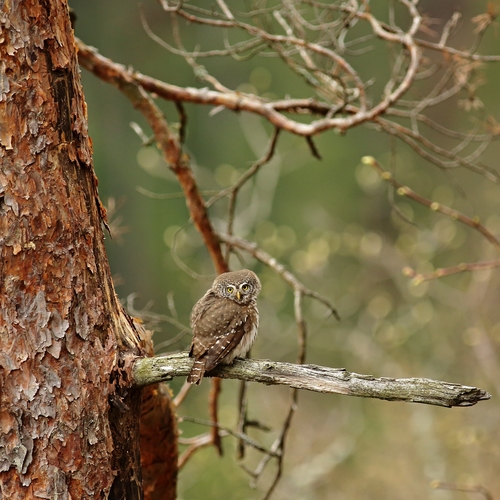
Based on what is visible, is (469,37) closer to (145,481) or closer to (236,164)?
(236,164)

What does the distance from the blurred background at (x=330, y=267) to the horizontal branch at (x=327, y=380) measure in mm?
1638

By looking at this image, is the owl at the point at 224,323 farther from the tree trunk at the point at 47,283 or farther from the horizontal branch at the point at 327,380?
the tree trunk at the point at 47,283

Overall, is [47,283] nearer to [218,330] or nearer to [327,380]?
[218,330]

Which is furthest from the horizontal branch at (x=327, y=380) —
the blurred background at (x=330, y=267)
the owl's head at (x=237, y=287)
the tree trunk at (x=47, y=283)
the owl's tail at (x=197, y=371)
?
the blurred background at (x=330, y=267)

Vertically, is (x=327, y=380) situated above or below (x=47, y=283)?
below

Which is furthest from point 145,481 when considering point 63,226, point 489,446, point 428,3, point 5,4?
point 428,3

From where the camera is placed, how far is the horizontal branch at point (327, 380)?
214cm

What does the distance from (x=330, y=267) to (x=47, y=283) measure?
9.08 m

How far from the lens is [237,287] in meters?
3.41

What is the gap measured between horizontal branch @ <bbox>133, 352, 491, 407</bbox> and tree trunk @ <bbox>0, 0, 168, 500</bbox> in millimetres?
179

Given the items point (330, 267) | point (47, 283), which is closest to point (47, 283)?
point (47, 283)

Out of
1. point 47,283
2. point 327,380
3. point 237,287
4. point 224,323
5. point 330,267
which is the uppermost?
point 330,267

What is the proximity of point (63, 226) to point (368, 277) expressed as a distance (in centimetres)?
889

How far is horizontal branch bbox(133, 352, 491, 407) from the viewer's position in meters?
2.14
